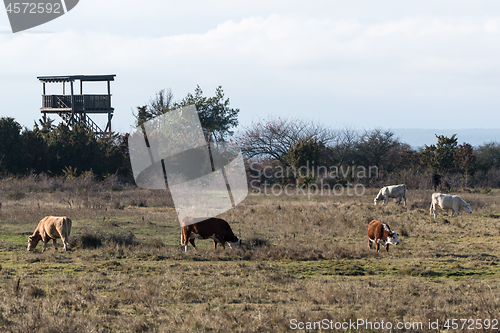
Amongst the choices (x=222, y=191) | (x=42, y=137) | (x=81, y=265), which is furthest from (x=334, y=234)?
(x=42, y=137)

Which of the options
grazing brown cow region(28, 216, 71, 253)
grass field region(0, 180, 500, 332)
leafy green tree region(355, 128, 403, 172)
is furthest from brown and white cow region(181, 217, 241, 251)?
leafy green tree region(355, 128, 403, 172)

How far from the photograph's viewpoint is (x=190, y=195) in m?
32.7

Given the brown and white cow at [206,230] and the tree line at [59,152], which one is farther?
the tree line at [59,152]

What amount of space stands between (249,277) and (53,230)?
23.5 feet

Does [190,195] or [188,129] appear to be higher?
[188,129]

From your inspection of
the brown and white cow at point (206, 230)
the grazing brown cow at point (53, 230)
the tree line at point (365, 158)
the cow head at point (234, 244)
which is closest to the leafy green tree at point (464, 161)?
the tree line at point (365, 158)

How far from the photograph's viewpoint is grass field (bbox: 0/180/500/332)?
27.5 ft

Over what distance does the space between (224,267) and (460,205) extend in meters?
17.4

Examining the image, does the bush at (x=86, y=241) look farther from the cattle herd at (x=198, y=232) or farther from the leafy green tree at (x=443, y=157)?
the leafy green tree at (x=443, y=157)

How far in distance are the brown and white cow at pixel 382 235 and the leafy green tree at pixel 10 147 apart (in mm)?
36371

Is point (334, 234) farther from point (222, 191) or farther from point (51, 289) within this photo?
point (222, 191)

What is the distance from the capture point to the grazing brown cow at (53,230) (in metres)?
15.4

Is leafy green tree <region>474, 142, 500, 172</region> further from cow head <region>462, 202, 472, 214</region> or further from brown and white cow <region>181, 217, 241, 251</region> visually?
brown and white cow <region>181, 217, 241, 251</region>

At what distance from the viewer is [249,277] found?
11930 millimetres
